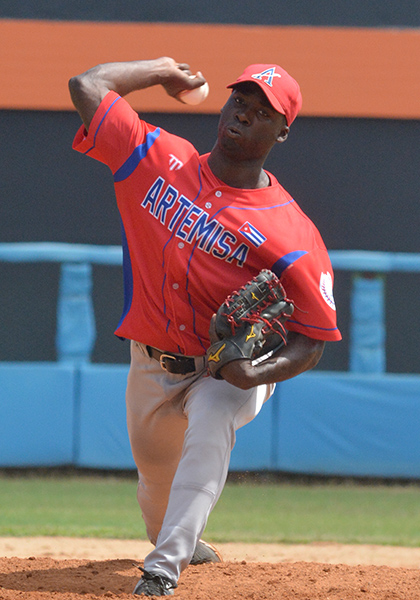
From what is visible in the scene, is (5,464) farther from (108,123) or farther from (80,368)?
(108,123)

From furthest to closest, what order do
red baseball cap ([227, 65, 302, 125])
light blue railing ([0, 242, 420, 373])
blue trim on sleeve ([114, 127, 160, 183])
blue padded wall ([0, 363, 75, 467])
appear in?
light blue railing ([0, 242, 420, 373]) < blue padded wall ([0, 363, 75, 467]) < blue trim on sleeve ([114, 127, 160, 183]) < red baseball cap ([227, 65, 302, 125])

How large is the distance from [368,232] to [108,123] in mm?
5322

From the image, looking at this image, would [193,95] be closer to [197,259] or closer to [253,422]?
[197,259]

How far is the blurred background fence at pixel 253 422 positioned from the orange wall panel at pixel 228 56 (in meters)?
2.41

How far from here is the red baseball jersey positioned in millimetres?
2926

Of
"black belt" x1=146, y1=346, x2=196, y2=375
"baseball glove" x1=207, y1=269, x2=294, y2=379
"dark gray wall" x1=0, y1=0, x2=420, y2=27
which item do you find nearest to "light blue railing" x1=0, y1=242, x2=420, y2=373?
"dark gray wall" x1=0, y1=0, x2=420, y2=27

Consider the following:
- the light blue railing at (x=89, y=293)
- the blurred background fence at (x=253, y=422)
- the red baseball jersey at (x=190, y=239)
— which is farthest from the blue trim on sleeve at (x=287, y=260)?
the light blue railing at (x=89, y=293)

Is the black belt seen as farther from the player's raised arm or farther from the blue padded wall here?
the blue padded wall

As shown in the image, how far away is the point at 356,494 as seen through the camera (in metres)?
6.00

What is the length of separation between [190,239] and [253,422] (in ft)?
10.9

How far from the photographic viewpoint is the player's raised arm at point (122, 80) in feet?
9.92

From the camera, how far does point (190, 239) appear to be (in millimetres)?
2986

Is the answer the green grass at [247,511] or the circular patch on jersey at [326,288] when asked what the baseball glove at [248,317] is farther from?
the green grass at [247,511]

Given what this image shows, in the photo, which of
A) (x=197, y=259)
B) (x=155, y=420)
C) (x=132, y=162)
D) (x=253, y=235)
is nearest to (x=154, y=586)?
(x=155, y=420)
